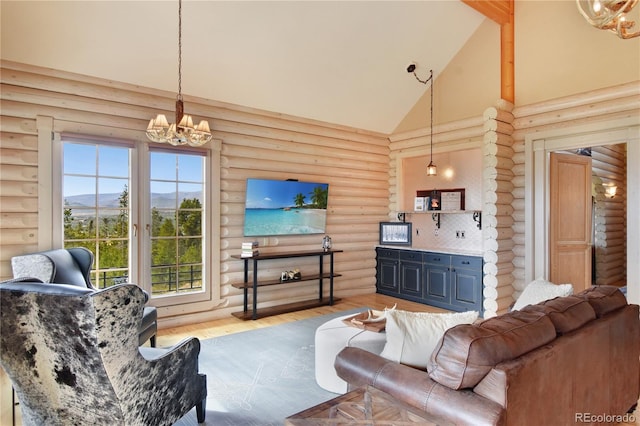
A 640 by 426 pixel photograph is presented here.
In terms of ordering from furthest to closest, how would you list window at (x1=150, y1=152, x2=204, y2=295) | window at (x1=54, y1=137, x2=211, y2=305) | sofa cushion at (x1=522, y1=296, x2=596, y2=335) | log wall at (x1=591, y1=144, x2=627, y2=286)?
log wall at (x1=591, y1=144, x2=627, y2=286) → window at (x1=150, y1=152, x2=204, y2=295) → window at (x1=54, y1=137, x2=211, y2=305) → sofa cushion at (x1=522, y1=296, x2=596, y2=335)

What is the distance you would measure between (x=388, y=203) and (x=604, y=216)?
14.5 ft

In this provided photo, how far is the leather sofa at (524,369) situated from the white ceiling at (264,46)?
3745 mm

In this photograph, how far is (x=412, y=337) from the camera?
85.7 inches

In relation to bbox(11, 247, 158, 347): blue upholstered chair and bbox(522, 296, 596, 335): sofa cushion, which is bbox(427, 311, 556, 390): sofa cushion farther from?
bbox(11, 247, 158, 347): blue upholstered chair

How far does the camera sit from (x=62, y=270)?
3.51 m

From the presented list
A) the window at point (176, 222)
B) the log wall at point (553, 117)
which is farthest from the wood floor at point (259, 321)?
the log wall at point (553, 117)

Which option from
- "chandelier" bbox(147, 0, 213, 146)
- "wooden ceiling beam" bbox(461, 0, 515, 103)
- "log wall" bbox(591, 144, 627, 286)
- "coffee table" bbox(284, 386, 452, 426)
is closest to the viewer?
"coffee table" bbox(284, 386, 452, 426)

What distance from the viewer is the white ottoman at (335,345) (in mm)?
3041

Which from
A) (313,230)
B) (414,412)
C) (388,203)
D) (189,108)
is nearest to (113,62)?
(189,108)

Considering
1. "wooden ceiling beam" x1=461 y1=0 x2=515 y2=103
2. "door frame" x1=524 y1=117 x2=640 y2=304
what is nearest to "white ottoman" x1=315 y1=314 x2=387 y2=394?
"door frame" x1=524 y1=117 x2=640 y2=304

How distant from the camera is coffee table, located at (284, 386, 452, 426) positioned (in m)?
1.56

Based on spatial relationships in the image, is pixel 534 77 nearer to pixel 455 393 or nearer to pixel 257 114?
pixel 257 114

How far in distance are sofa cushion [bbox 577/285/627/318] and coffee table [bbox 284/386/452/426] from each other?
1.45m

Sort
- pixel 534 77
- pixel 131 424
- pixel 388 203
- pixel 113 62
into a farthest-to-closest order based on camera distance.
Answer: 1. pixel 388 203
2. pixel 534 77
3. pixel 113 62
4. pixel 131 424
